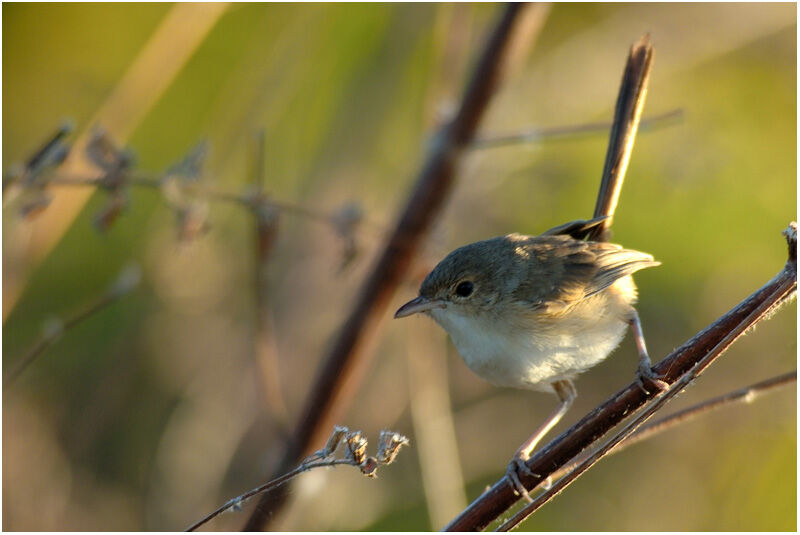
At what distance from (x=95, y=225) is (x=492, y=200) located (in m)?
2.04

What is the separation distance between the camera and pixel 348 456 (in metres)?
1.21

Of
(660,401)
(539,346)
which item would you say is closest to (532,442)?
(539,346)

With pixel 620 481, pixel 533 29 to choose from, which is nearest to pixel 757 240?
pixel 620 481

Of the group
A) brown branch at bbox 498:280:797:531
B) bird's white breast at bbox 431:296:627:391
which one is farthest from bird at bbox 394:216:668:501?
brown branch at bbox 498:280:797:531

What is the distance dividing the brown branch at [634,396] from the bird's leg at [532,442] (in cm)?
5

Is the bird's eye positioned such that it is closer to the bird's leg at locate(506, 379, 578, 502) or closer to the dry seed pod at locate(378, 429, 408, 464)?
the bird's leg at locate(506, 379, 578, 502)

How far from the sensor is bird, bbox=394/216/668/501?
206 centimetres

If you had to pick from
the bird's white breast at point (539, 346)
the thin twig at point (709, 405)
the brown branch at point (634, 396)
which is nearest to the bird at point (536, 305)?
the bird's white breast at point (539, 346)

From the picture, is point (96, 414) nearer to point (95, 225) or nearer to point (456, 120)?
point (95, 225)

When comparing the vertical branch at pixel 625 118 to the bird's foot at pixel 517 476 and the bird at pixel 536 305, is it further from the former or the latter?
the bird's foot at pixel 517 476

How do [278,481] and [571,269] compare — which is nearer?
[278,481]

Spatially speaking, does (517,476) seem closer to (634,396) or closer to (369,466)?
(634,396)

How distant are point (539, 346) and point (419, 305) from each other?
0.38m

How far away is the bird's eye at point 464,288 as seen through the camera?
2.25 metres
